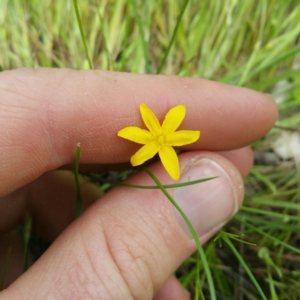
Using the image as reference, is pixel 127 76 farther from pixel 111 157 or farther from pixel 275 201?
pixel 275 201

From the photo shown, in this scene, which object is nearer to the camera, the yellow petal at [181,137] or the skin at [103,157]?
the skin at [103,157]

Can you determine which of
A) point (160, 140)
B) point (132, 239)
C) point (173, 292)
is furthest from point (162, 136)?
point (173, 292)

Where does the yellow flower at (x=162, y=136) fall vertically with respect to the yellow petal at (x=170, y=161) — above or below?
above

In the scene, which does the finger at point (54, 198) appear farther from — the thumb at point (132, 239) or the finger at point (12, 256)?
the thumb at point (132, 239)

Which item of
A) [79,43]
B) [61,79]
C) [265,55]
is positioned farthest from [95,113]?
[265,55]

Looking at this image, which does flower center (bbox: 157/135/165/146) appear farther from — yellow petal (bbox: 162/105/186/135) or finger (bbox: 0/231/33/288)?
finger (bbox: 0/231/33/288)

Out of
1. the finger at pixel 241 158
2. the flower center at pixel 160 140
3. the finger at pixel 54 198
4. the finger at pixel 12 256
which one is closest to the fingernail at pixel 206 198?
the flower center at pixel 160 140

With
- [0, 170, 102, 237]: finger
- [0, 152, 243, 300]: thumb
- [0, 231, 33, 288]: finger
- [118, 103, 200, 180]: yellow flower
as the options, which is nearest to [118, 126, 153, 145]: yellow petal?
[118, 103, 200, 180]: yellow flower

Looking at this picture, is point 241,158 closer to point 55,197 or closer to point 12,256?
point 55,197
